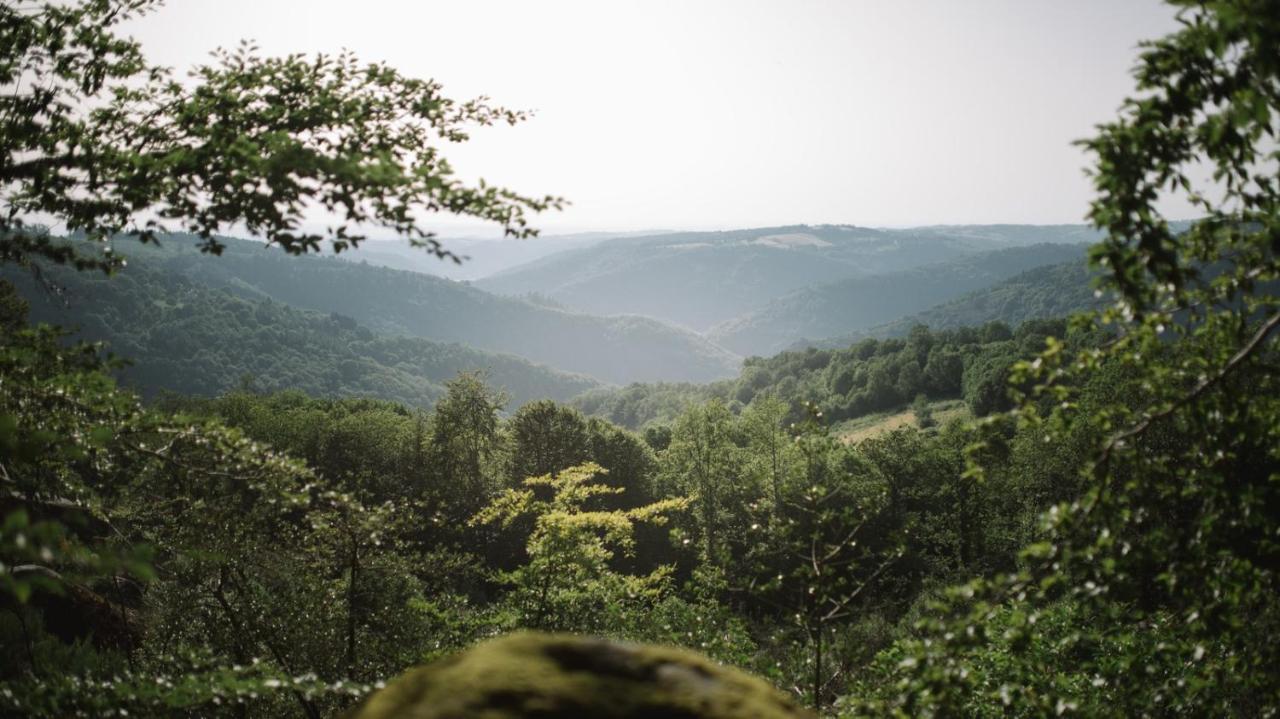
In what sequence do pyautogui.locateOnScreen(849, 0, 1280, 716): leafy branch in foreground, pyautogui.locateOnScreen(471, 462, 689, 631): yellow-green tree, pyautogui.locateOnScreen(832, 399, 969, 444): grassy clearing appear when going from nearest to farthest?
pyautogui.locateOnScreen(849, 0, 1280, 716): leafy branch in foreground → pyautogui.locateOnScreen(471, 462, 689, 631): yellow-green tree → pyautogui.locateOnScreen(832, 399, 969, 444): grassy clearing

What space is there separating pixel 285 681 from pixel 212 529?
21.7ft

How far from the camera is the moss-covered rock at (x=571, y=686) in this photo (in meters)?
3.23

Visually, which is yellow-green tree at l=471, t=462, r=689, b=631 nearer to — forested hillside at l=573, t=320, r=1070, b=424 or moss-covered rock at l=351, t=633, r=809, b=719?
moss-covered rock at l=351, t=633, r=809, b=719

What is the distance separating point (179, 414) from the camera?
614 centimetres

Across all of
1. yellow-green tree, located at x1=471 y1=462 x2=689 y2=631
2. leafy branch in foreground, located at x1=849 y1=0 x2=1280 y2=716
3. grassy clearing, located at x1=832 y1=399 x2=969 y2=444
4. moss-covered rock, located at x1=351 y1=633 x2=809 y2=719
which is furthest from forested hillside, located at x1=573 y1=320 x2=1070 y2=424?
moss-covered rock, located at x1=351 y1=633 x2=809 y2=719

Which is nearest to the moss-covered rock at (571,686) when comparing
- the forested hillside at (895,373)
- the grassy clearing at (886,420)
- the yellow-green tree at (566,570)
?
the yellow-green tree at (566,570)

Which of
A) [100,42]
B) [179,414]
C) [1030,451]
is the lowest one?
[1030,451]

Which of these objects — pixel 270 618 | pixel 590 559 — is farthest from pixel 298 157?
pixel 590 559

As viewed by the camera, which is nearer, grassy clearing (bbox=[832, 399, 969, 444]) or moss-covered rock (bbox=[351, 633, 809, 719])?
moss-covered rock (bbox=[351, 633, 809, 719])

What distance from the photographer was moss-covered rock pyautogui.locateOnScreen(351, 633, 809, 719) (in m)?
3.23

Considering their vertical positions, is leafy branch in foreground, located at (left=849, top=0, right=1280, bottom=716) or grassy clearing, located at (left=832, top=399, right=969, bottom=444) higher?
leafy branch in foreground, located at (left=849, top=0, right=1280, bottom=716)

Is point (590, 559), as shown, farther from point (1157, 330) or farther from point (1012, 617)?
point (1157, 330)

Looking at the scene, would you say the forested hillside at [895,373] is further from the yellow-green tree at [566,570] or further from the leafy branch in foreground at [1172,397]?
the leafy branch in foreground at [1172,397]

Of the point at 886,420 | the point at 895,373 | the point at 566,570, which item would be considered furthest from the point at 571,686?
the point at 895,373
